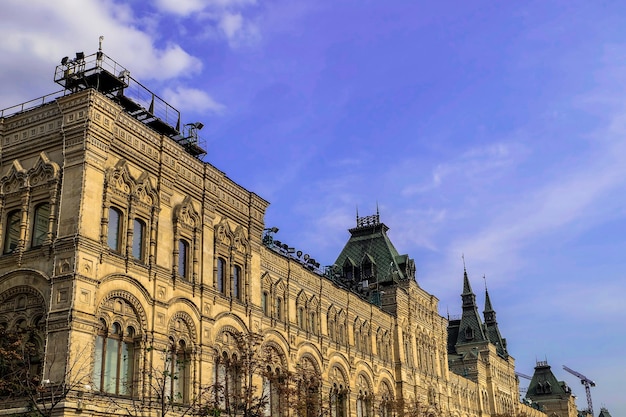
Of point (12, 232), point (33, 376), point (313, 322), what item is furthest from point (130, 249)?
point (313, 322)

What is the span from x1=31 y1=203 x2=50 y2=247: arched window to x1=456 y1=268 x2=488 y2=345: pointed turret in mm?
87416

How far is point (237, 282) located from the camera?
42312 mm

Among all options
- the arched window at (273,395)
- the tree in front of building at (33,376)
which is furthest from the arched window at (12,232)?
the arched window at (273,395)

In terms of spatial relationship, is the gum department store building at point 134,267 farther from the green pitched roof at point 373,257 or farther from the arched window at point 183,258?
the green pitched roof at point 373,257

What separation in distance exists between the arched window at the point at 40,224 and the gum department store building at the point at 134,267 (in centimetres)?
6

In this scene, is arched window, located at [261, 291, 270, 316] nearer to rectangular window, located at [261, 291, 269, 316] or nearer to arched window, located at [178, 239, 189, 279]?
rectangular window, located at [261, 291, 269, 316]

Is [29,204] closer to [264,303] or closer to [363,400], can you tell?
[264,303]

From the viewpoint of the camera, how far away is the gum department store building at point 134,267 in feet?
98.9

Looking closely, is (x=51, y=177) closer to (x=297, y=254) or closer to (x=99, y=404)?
(x=99, y=404)

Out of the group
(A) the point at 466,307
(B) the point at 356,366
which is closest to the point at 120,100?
(B) the point at 356,366

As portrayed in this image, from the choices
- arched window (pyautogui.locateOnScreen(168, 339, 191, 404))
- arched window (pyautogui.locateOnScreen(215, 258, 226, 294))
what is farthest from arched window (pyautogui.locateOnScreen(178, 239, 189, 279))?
arched window (pyautogui.locateOnScreen(168, 339, 191, 404))

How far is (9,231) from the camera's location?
3319cm

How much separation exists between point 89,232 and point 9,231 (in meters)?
4.80

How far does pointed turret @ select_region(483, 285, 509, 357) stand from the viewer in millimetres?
123438
